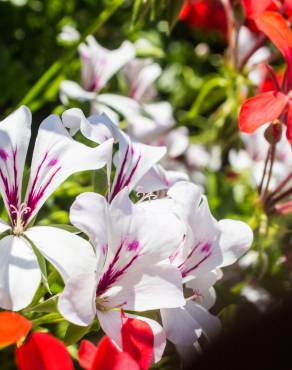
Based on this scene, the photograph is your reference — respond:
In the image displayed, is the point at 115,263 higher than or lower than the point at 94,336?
higher

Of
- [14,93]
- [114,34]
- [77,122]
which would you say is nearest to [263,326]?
[77,122]

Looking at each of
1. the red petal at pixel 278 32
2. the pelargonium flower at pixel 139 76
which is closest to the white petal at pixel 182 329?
the red petal at pixel 278 32

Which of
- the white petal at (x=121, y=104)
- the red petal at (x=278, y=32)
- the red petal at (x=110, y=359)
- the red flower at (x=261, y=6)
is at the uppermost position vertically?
the red petal at (x=278, y=32)

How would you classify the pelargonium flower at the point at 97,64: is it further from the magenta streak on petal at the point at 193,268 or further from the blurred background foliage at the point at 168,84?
the magenta streak on petal at the point at 193,268

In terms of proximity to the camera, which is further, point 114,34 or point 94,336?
point 114,34

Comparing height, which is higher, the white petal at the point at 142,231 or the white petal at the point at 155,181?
the white petal at the point at 142,231

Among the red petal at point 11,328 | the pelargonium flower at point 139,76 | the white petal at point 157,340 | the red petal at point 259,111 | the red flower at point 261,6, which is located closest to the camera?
the red petal at point 11,328

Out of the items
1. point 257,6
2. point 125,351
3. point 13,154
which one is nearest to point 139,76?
point 257,6

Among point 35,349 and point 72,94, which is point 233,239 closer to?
point 35,349

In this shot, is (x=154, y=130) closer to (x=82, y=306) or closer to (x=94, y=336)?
(x=94, y=336)
